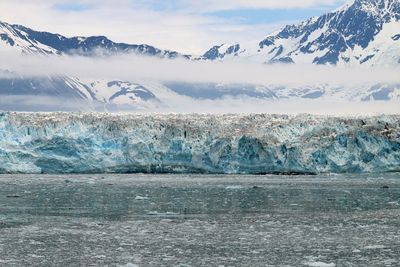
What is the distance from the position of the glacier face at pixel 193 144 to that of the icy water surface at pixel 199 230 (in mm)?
21142

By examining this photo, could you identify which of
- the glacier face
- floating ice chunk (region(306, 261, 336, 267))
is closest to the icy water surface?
floating ice chunk (region(306, 261, 336, 267))

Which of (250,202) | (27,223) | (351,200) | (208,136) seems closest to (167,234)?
(27,223)

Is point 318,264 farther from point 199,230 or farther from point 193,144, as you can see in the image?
point 193,144

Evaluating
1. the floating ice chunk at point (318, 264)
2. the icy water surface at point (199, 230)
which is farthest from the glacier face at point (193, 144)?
the floating ice chunk at point (318, 264)

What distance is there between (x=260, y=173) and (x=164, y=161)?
730cm

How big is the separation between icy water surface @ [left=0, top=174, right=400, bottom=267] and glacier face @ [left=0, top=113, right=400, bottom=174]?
21142 mm

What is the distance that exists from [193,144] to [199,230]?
35322mm

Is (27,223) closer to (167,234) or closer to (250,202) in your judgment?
(167,234)

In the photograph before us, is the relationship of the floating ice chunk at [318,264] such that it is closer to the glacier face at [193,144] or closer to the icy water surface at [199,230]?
the icy water surface at [199,230]

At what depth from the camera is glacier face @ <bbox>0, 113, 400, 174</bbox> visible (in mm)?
53469

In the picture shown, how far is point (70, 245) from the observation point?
666 inches

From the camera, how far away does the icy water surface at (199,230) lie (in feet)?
49.9

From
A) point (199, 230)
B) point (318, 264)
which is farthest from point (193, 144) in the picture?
point (318, 264)

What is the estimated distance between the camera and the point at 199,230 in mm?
19562
